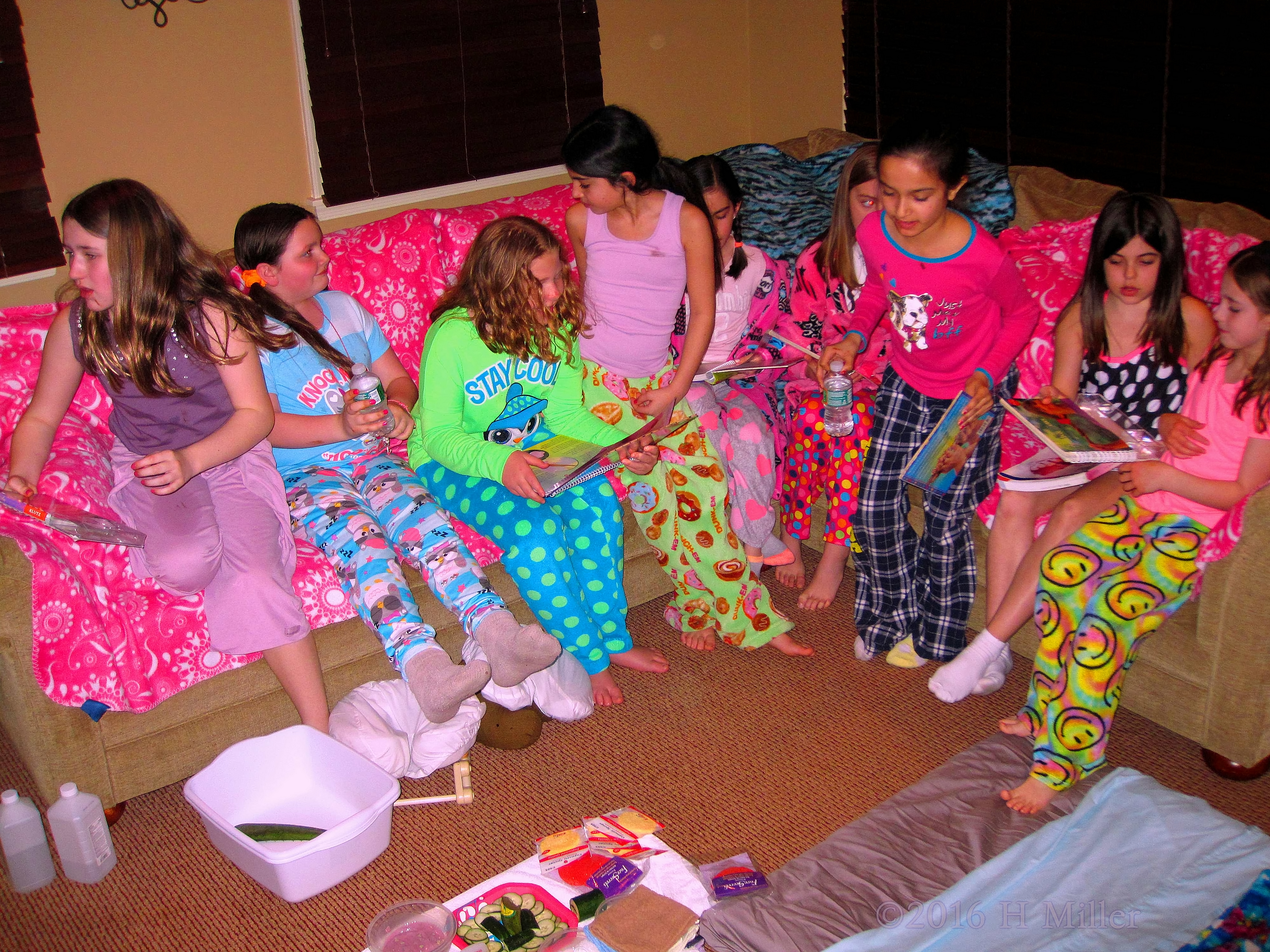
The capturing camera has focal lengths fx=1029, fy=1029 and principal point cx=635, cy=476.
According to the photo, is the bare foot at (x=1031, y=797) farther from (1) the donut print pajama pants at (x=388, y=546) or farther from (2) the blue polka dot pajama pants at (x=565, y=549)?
(1) the donut print pajama pants at (x=388, y=546)

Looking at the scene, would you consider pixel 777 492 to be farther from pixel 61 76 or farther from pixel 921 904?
pixel 61 76

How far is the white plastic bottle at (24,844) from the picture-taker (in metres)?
2.00

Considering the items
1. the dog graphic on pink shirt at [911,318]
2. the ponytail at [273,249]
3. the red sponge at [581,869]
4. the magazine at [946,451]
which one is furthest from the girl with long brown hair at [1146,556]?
the ponytail at [273,249]

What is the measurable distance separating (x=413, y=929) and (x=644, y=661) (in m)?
1.00

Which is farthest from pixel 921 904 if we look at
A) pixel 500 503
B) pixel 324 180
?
pixel 324 180

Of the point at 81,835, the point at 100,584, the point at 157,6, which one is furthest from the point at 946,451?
the point at 157,6

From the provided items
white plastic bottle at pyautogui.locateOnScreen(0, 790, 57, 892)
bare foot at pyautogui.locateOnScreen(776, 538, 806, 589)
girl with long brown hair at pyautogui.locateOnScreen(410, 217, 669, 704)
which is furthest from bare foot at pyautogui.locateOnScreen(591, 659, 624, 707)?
white plastic bottle at pyautogui.locateOnScreen(0, 790, 57, 892)

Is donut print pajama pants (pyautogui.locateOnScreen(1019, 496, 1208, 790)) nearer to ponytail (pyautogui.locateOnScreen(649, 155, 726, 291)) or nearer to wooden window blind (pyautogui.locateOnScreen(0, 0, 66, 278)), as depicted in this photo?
ponytail (pyautogui.locateOnScreen(649, 155, 726, 291))

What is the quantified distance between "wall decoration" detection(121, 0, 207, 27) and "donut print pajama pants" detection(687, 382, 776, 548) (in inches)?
84.9

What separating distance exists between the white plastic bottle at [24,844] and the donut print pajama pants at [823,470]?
1903 mm

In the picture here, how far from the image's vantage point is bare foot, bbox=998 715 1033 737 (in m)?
2.24

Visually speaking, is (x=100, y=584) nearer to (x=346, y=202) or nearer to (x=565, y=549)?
(x=565, y=549)

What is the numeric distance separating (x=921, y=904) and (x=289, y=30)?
3.36m

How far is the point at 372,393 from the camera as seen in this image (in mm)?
2244
